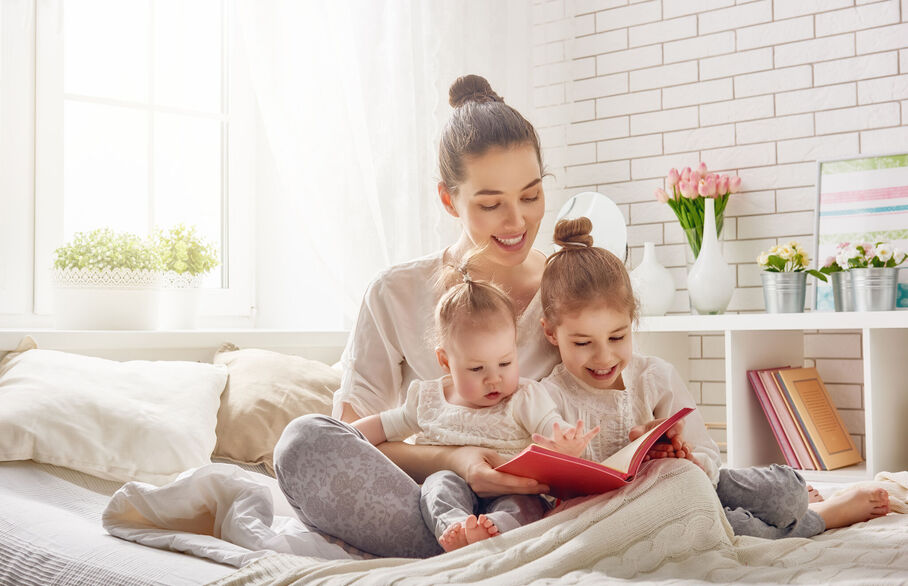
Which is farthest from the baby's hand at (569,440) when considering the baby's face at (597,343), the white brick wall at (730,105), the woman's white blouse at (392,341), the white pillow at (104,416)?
the white brick wall at (730,105)

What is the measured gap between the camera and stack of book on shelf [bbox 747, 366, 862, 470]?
272cm

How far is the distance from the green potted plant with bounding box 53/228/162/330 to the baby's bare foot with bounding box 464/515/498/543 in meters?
1.73

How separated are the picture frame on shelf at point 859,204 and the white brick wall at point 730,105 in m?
0.07

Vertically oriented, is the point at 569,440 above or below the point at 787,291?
below

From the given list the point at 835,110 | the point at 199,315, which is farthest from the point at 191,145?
the point at 835,110

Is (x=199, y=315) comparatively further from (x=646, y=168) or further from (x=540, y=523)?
(x=540, y=523)

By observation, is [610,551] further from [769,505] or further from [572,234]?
[572,234]

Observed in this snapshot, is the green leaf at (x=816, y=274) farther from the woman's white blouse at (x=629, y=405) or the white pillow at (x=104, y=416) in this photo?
the white pillow at (x=104, y=416)

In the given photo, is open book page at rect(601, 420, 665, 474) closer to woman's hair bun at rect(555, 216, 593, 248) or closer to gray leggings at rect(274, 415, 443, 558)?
gray leggings at rect(274, 415, 443, 558)

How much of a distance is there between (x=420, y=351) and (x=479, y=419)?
1.18 ft

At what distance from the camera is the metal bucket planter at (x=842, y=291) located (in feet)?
8.70

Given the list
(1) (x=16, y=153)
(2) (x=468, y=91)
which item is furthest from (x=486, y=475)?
(1) (x=16, y=153)

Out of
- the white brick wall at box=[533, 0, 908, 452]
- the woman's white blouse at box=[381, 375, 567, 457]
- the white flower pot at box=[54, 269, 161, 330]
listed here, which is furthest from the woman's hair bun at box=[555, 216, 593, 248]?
the white brick wall at box=[533, 0, 908, 452]

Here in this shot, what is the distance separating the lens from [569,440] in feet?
3.94
